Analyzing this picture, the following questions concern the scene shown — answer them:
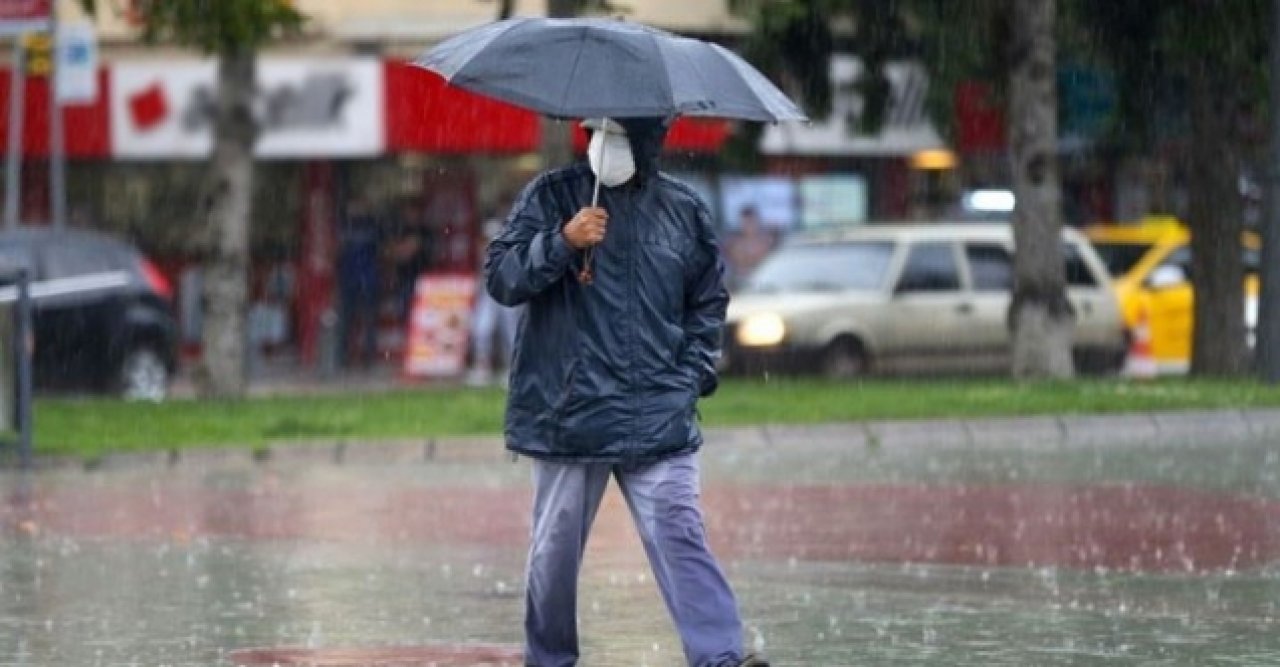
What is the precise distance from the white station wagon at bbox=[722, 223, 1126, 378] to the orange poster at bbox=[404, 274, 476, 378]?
159 inches

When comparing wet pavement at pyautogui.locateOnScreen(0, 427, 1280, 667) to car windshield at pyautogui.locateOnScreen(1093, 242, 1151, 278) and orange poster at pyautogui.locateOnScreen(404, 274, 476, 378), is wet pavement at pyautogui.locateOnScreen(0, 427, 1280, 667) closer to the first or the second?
car windshield at pyautogui.locateOnScreen(1093, 242, 1151, 278)

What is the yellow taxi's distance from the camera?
31.1 m

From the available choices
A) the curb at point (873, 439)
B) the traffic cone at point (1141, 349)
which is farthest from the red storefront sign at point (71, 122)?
the curb at point (873, 439)

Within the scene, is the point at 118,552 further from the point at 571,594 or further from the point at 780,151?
the point at 780,151

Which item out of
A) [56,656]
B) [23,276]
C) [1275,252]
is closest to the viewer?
[56,656]

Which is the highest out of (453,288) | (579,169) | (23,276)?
(579,169)

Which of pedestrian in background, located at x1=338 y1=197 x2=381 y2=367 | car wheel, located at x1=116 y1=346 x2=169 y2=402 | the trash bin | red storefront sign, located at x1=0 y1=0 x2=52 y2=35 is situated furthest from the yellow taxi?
the trash bin

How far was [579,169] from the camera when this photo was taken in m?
8.54

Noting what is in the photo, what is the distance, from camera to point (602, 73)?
8.35m

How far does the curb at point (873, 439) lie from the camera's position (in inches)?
722

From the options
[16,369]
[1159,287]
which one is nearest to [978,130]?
[1159,287]

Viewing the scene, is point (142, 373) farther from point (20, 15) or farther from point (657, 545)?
point (657, 545)

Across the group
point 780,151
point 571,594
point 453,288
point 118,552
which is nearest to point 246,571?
point 118,552

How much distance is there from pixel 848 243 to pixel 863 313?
1.03 meters
